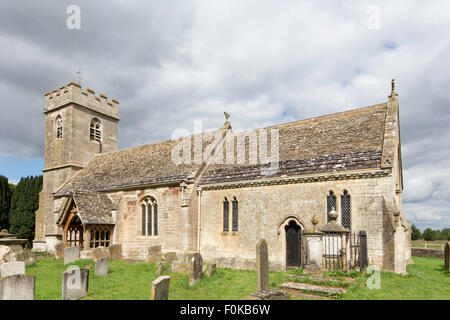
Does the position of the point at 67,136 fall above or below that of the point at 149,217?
above

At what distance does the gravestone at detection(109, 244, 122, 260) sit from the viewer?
20.6 meters

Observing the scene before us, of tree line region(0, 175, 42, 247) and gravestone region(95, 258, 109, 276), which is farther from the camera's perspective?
tree line region(0, 175, 42, 247)

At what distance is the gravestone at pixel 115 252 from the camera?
67.5ft

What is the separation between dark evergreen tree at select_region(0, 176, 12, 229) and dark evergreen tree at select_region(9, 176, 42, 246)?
69cm

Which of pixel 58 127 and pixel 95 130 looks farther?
pixel 95 130

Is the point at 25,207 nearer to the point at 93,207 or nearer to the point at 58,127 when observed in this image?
the point at 58,127

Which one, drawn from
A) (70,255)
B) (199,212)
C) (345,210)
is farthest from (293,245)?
(70,255)

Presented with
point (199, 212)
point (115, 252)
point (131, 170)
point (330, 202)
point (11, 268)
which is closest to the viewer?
point (11, 268)

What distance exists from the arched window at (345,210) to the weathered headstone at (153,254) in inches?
439

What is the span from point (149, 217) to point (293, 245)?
10.6m

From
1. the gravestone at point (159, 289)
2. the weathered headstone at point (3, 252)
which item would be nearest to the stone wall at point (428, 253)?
the gravestone at point (159, 289)

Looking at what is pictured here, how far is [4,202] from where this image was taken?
38062 millimetres

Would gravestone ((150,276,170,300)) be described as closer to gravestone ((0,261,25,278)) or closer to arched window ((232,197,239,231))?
gravestone ((0,261,25,278))

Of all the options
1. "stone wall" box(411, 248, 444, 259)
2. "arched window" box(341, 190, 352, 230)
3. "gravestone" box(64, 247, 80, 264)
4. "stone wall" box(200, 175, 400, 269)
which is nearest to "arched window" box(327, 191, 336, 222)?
"stone wall" box(200, 175, 400, 269)
